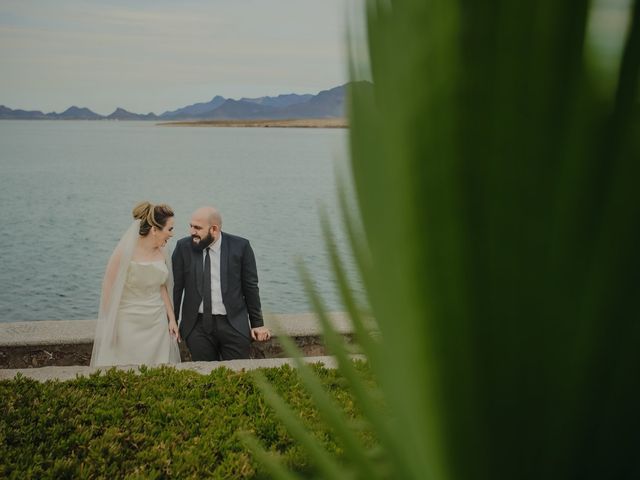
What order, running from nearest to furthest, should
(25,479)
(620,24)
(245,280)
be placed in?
(620,24), (25,479), (245,280)

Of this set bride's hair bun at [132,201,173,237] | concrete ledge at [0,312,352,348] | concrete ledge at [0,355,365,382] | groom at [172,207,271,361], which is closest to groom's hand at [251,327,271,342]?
groom at [172,207,271,361]

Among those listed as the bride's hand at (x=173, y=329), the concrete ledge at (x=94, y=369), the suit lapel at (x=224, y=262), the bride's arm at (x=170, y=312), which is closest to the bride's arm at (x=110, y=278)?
the bride's arm at (x=170, y=312)

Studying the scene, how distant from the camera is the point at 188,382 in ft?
20.5

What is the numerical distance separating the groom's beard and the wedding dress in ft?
1.99

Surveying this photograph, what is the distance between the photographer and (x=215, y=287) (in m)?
7.80

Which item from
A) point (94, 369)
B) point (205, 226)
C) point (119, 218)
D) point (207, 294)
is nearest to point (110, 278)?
point (207, 294)

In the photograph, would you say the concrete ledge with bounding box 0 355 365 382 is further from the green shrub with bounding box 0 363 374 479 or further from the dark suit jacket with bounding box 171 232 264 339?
the dark suit jacket with bounding box 171 232 264 339

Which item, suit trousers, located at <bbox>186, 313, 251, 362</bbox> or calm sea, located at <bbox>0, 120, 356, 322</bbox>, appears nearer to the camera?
suit trousers, located at <bbox>186, 313, 251, 362</bbox>

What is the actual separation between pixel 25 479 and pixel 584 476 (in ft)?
15.4

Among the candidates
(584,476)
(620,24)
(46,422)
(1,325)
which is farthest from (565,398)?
(1,325)

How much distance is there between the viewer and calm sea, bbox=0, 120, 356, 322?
82.9ft

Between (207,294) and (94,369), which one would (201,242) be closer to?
(207,294)

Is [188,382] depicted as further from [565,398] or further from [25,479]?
[565,398]

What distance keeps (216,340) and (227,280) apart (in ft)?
2.35
